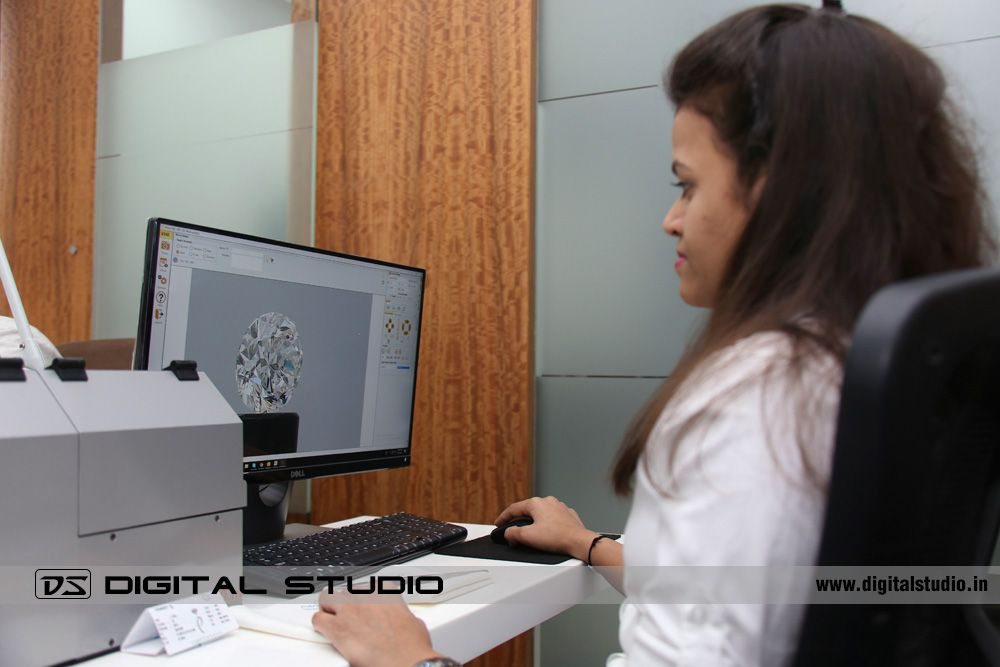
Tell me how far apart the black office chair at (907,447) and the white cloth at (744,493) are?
1.7 inches

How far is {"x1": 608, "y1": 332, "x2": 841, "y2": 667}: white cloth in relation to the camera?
61 centimetres

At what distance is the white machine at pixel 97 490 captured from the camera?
79 cm

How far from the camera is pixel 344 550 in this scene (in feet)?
4.00

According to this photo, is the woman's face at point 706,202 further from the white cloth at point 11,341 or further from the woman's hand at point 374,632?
the white cloth at point 11,341

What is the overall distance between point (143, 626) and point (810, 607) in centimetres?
65

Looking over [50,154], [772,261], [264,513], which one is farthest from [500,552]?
[50,154]

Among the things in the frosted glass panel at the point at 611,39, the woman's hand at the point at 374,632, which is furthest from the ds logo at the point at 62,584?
the frosted glass panel at the point at 611,39

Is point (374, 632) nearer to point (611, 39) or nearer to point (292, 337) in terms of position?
point (292, 337)

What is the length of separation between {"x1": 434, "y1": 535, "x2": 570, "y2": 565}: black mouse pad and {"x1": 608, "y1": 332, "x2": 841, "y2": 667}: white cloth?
0.66 meters

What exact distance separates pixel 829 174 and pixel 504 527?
2.89 ft

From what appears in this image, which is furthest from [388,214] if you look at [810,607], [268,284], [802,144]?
[810,607]

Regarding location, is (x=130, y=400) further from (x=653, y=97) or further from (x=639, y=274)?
(x=653, y=97)

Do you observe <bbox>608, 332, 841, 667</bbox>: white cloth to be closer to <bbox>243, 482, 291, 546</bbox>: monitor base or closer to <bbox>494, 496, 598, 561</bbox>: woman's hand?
<bbox>494, 496, 598, 561</bbox>: woman's hand

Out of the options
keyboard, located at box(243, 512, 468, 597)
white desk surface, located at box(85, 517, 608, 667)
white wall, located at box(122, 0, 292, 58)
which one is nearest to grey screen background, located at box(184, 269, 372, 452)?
keyboard, located at box(243, 512, 468, 597)
